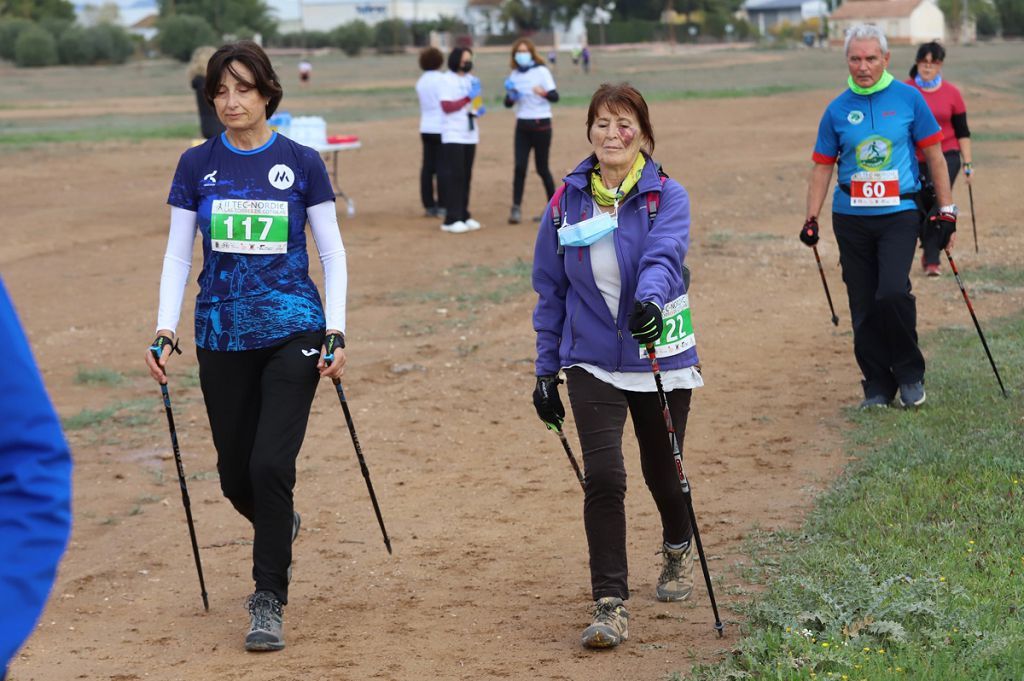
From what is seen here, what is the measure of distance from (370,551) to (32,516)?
189 inches

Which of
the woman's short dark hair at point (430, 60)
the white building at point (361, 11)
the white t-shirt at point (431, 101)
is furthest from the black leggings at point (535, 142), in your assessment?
the white building at point (361, 11)

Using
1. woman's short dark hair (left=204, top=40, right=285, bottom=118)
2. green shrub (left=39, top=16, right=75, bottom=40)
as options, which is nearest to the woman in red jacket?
woman's short dark hair (left=204, top=40, right=285, bottom=118)

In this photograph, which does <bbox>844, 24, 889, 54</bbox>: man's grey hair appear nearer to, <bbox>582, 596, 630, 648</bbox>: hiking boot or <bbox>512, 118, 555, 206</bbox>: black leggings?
<bbox>582, 596, 630, 648</bbox>: hiking boot

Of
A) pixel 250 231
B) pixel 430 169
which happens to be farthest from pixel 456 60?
pixel 250 231

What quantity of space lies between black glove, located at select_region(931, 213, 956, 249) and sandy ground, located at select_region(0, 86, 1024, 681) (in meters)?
1.29

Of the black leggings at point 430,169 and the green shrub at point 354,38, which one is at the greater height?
the black leggings at point 430,169

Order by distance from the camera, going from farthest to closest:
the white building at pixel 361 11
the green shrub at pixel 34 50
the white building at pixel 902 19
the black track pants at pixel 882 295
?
the white building at pixel 361 11
the white building at pixel 902 19
the green shrub at pixel 34 50
the black track pants at pixel 882 295

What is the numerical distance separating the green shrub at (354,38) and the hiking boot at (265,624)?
96025mm

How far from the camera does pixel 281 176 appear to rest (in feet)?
18.2

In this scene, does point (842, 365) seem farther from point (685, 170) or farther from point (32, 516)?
point (685, 170)

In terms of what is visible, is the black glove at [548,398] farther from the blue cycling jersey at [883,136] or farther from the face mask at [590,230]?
the blue cycling jersey at [883,136]

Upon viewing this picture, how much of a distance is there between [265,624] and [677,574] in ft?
5.39

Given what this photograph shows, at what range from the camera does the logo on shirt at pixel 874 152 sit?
8.19 meters

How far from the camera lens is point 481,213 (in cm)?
1900
